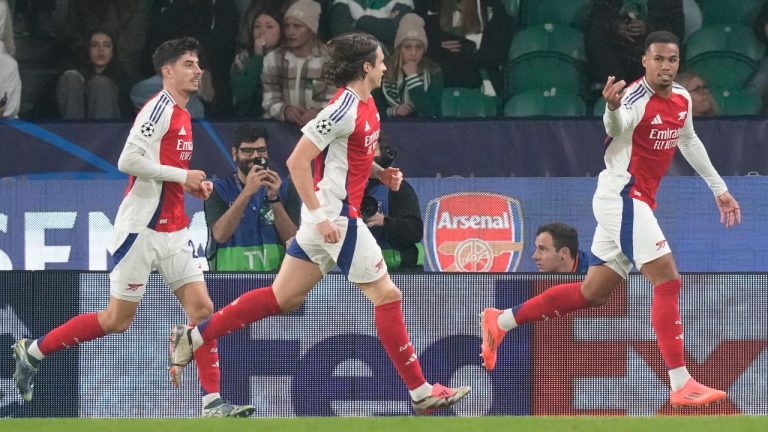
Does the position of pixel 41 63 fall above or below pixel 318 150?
above

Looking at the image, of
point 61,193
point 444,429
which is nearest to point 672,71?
point 444,429

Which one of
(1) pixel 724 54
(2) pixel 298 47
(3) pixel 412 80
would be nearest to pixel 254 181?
(2) pixel 298 47

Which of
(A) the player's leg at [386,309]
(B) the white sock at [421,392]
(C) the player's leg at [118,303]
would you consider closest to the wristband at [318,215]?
(A) the player's leg at [386,309]

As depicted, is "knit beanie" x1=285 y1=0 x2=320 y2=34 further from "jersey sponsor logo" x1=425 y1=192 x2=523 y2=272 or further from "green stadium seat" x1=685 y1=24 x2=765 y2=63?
"green stadium seat" x1=685 y1=24 x2=765 y2=63

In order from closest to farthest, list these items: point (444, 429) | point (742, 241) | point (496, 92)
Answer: point (444, 429), point (742, 241), point (496, 92)

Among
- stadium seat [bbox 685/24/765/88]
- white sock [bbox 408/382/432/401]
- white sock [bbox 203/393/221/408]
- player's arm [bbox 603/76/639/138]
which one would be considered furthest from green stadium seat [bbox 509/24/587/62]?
white sock [bbox 408/382/432/401]

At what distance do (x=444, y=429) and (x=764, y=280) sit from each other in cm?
272

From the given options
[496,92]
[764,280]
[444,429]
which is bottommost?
[444,429]

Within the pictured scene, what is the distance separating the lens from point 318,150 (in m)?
7.98

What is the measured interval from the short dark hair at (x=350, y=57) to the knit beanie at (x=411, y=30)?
4342 millimetres

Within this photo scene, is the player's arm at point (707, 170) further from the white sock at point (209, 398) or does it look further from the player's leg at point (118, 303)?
the player's leg at point (118, 303)

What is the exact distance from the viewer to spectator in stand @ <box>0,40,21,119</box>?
1215cm

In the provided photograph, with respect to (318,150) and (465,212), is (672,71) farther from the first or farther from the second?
(465,212)

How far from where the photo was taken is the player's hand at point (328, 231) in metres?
7.89
